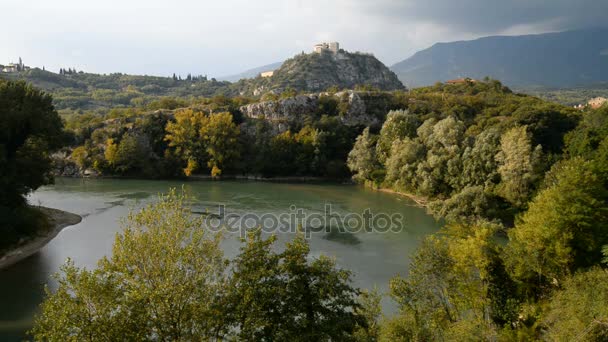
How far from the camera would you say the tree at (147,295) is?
418 inches

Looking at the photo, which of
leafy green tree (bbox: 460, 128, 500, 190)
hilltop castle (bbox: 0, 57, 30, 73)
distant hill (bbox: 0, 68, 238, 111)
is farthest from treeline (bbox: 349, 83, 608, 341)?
hilltop castle (bbox: 0, 57, 30, 73)

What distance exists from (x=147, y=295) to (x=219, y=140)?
5448 cm

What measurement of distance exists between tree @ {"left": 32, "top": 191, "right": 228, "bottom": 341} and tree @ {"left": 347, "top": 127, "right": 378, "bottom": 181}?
44400mm

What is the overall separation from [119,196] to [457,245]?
3963 cm

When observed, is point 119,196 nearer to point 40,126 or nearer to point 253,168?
point 40,126

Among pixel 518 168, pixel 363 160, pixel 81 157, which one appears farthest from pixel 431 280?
pixel 81 157

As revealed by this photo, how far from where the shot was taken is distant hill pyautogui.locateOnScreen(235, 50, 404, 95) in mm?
118938

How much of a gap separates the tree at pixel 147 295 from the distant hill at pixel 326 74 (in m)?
104

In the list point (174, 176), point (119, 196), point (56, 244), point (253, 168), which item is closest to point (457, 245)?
point (56, 244)

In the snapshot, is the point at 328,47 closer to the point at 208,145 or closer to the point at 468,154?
the point at 208,145

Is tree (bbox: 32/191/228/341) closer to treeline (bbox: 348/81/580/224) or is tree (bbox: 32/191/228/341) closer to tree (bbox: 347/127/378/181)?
treeline (bbox: 348/81/580/224)

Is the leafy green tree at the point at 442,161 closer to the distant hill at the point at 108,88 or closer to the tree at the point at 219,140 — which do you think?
the tree at the point at 219,140

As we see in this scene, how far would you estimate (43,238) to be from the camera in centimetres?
3203

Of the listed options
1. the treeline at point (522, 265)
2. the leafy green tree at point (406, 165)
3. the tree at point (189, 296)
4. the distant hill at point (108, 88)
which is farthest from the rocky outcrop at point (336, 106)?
the tree at point (189, 296)
